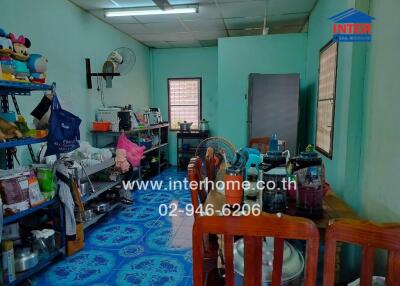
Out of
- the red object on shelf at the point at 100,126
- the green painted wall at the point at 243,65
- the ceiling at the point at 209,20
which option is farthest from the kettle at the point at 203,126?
the red object on shelf at the point at 100,126

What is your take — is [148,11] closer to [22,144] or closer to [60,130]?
[60,130]

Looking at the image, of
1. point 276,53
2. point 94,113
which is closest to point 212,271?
point 94,113

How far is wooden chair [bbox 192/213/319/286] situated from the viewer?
82 cm

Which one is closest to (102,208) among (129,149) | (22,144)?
(129,149)

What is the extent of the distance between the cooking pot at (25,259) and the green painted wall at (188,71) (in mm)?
4358

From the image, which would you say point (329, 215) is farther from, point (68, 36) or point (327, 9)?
point (68, 36)

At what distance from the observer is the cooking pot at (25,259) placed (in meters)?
A: 2.03

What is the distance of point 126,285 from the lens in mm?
2092

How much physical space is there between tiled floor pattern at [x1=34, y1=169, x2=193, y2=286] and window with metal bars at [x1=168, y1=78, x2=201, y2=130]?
2.96 meters

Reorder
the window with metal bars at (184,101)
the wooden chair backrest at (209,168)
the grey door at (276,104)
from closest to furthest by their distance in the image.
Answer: the wooden chair backrest at (209,168) → the grey door at (276,104) → the window with metal bars at (184,101)

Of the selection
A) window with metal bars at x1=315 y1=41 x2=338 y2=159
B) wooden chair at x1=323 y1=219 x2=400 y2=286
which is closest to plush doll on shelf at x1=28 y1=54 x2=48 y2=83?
wooden chair at x1=323 y1=219 x2=400 y2=286

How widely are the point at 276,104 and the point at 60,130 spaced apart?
2540 millimetres

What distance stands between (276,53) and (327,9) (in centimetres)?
134

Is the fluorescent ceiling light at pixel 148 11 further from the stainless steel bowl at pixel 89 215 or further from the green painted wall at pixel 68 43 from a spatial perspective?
the stainless steel bowl at pixel 89 215
